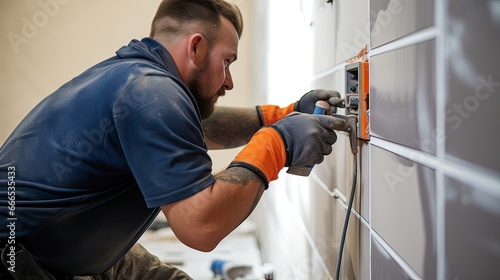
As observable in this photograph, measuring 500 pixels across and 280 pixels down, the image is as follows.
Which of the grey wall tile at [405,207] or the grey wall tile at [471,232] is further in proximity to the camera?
the grey wall tile at [405,207]

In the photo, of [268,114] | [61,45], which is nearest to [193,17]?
[268,114]

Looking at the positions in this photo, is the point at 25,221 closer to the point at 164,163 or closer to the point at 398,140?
the point at 164,163

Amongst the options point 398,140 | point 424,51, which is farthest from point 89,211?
point 424,51

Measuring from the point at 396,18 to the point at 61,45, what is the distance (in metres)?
4.14

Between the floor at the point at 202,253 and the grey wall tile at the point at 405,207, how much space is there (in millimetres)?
2134

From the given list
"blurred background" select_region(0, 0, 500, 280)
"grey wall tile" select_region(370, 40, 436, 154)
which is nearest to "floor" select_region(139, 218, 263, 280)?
"blurred background" select_region(0, 0, 500, 280)

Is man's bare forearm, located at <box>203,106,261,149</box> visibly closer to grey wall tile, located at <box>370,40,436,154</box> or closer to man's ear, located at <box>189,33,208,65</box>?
man's ear, located at <box>189,33,208,65</box>

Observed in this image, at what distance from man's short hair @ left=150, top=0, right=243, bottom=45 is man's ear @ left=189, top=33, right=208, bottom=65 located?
0.02 meters

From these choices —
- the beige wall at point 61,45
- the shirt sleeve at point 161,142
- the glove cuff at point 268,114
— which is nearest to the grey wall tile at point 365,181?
the shirt sleeve at point 161,142

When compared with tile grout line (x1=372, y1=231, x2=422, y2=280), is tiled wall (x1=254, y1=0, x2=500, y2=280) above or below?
above

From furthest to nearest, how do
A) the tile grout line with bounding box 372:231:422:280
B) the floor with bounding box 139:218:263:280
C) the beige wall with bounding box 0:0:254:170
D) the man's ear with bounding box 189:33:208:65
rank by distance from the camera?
the beige wall with bounding box 0:0:254:170
the floor with bounding box 139:218:263:280
the man's ear with bounding box 189:33:208:65
the tile grout line with bounding box 372:231:422:280

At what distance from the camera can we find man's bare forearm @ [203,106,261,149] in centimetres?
182

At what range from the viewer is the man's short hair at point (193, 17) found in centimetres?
134

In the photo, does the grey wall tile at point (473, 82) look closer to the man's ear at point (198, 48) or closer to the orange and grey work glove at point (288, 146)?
the orange and grey work glove at point (288, 146)
